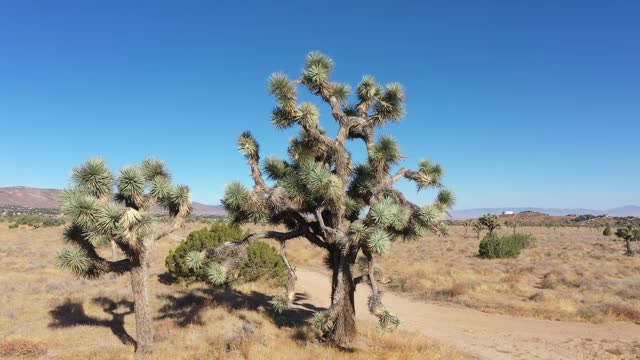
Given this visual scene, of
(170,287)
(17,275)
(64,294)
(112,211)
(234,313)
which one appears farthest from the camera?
(17,275)

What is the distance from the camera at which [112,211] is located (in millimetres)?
9625

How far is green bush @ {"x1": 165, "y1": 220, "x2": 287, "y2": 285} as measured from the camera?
19.6 meters

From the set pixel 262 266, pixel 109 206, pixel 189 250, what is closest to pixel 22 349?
pixel 109 206

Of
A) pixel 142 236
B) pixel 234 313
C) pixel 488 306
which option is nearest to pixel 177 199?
pixel 142 236

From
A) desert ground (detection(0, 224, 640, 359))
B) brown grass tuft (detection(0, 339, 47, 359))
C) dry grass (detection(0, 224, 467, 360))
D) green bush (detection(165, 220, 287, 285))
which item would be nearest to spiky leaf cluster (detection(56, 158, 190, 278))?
dry grass (detection(0, 224, 467, 360))

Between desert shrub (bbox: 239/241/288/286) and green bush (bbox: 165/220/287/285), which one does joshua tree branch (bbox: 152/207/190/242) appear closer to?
green bush (bbox: 165/220/287/285)

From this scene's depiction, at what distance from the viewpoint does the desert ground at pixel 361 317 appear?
10.9m

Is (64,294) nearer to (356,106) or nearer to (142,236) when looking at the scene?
(142,236)

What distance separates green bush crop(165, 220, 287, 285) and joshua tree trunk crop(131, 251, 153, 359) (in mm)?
8188

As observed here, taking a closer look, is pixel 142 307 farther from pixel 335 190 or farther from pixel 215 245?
pixel 215 245

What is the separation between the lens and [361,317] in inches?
639

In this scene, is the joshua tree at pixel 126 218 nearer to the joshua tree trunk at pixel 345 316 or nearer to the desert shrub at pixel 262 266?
the joshua tree trunk at pixel 345 316

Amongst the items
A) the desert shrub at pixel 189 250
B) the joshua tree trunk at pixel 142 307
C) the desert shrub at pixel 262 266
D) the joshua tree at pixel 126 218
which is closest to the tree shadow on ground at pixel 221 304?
the desert shrub at pixel 262 266

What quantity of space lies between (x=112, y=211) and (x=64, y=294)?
9508mm
